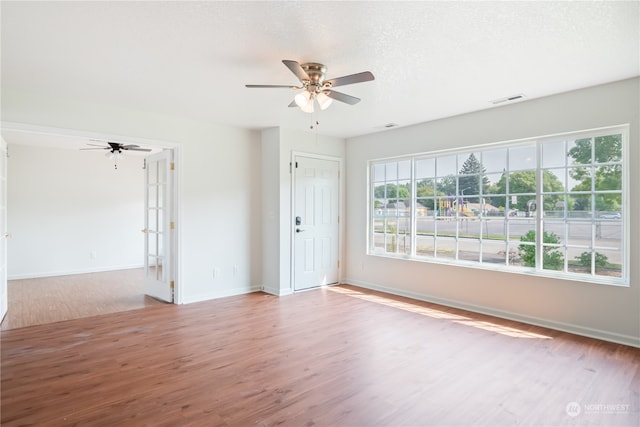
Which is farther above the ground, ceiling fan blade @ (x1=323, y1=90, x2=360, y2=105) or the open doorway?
ceiling fan blade @ (x1=323, y1=90, x2=360, y2=105)

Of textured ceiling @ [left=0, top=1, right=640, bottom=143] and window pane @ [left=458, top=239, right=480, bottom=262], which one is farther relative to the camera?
window pane @ [left=458, top=239, right=480, bottom=262]

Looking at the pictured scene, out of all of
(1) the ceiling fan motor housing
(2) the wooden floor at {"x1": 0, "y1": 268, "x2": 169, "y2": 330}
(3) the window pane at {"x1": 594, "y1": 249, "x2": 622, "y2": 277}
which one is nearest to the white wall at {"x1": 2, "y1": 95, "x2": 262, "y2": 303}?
(2) the wooden floor at {"x1": 0, "y1": 268, "x2": 169, "y2": 330}

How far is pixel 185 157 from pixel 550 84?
4.43 metres

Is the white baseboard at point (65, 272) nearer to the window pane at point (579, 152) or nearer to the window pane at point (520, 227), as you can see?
the window pane at point (520, 227)

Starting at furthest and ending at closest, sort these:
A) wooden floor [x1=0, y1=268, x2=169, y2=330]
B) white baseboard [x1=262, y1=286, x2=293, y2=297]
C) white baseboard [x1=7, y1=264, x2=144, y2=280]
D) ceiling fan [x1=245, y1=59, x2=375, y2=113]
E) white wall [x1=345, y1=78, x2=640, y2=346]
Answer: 1. white baseboard [x1=7, y1=264, x2=144, y2=280]
2. white baseboard [x1=262, y1=286, x2=293, y2=297]
3. wooden floor [x1=0, y1=268, x2=169, y2=330]
4. white wall [x1=345, y1=78, x2=640, y2=346]
5. ceiling fan [x1=245, y1=59, x2=375, y2=113]

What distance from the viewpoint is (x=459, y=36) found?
101 inches

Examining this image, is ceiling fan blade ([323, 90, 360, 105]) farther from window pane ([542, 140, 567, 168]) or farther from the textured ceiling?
window pane ([542, 140, 567, 168])

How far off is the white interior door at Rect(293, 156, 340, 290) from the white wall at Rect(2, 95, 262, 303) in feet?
2.14

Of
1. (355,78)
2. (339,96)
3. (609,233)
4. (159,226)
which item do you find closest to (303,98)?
(339,96)

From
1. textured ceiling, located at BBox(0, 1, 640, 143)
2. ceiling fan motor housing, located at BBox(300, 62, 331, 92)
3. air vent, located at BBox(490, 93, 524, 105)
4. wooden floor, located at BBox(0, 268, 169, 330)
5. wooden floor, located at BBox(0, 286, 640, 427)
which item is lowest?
wooden floor, located at BBox(0, 286, 640, 427)

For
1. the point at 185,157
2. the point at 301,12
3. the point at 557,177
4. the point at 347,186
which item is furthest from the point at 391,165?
the point at 301,12

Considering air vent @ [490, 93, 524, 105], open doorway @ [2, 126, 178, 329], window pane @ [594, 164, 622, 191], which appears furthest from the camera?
open doorway @ [2, 126, 178, 329]

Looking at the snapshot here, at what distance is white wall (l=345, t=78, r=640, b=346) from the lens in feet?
11.1

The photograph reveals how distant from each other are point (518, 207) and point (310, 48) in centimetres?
312
